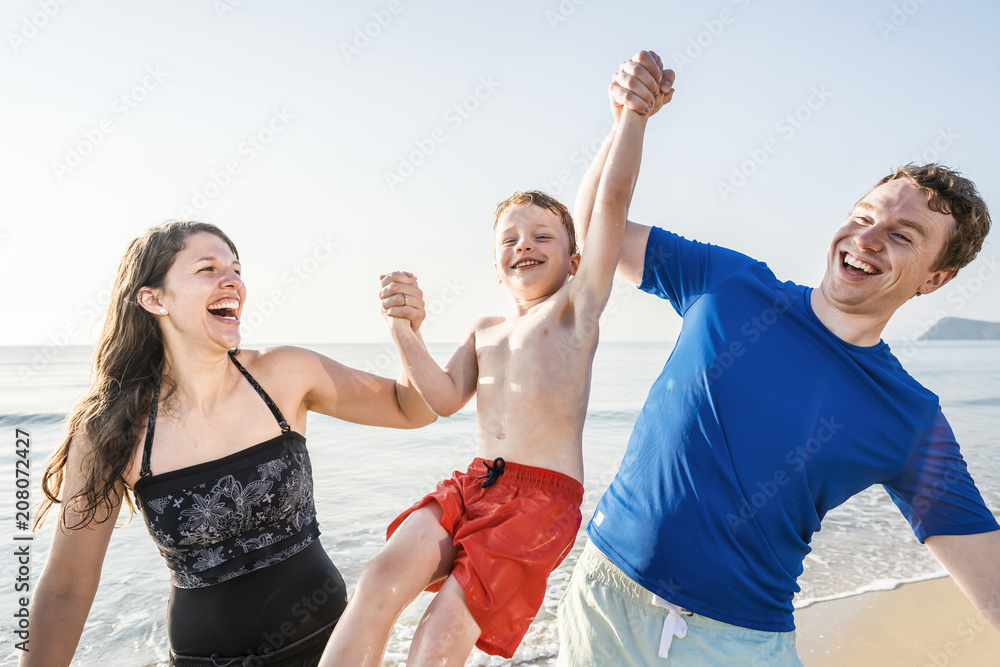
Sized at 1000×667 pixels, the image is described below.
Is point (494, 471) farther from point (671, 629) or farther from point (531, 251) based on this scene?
point (531, 251)

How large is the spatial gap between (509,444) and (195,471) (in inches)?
46.3

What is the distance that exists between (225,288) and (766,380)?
205 cm

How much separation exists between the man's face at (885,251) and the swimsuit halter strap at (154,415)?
6.91 ft

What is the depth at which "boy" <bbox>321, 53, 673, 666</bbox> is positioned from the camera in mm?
1951

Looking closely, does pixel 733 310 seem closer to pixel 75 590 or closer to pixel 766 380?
pixel 766 380

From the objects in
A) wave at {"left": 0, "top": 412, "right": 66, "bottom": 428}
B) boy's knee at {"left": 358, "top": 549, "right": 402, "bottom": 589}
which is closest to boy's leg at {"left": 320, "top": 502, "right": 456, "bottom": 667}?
boy's knee at {"left": 358, "top": 549, "right": 402, "bottom": 589}

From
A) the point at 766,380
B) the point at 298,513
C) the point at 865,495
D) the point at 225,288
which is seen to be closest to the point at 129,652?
the point at 298,513

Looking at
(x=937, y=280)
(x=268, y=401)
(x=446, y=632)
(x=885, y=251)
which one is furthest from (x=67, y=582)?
(x=937, y=280)

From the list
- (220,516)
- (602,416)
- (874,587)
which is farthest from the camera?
(602,416)

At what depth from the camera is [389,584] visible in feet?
6.35

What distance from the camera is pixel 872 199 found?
2.30 m

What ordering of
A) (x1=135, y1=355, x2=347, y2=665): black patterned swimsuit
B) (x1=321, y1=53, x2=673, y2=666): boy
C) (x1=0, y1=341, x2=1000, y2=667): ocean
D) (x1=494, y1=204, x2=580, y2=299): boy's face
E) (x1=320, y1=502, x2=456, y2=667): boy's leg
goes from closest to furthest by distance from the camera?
(x1=320, y1=502, x2=456, y2=667): boy's leg
(x1=321, y1=53, x2=673, y2=666): boy
(x1=135, y1=355, x2=347, y2=665): black patterned swimsuit
(x1=494, y1=204, x2=580, y2=299): boy's face
(x1=0, y1=341, x2=1000, y2=667): ocean

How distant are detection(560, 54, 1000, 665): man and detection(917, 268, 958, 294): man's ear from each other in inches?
1.6

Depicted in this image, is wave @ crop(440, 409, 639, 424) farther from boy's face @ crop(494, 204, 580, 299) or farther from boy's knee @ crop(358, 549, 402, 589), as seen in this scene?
boy's knee @ crop(358, 549, 402, 589)
